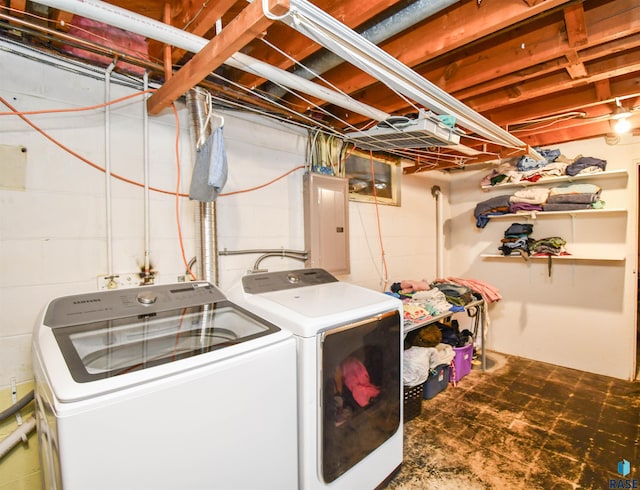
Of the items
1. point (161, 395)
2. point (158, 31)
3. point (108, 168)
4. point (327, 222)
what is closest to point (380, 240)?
point (327, 222)

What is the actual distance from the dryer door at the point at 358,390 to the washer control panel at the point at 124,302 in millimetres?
664

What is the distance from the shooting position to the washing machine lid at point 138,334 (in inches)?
36.9

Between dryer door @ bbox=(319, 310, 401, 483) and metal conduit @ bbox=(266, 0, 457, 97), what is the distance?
124cm

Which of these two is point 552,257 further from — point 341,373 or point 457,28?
point 341,373

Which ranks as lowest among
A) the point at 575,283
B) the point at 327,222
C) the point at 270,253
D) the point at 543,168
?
the point at 575,283

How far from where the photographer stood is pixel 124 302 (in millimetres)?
1408

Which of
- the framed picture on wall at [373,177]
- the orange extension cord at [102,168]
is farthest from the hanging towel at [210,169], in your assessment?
the framed picture on wall at [373,177]

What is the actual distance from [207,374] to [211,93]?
1.64 m

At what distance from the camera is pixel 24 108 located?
1.47 metres

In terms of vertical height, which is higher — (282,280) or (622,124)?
(622,124)

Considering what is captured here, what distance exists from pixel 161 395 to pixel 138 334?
1.77 feet

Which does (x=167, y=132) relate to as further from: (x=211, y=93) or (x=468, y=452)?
(x=468, y=452)

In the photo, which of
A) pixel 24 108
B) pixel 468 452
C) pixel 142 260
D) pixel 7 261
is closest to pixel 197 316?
pixel 142 260

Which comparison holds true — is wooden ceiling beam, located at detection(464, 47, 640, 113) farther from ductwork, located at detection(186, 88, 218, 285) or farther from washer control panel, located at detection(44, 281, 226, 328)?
washer control panel, located at detection(44, 281, 226, 328)
